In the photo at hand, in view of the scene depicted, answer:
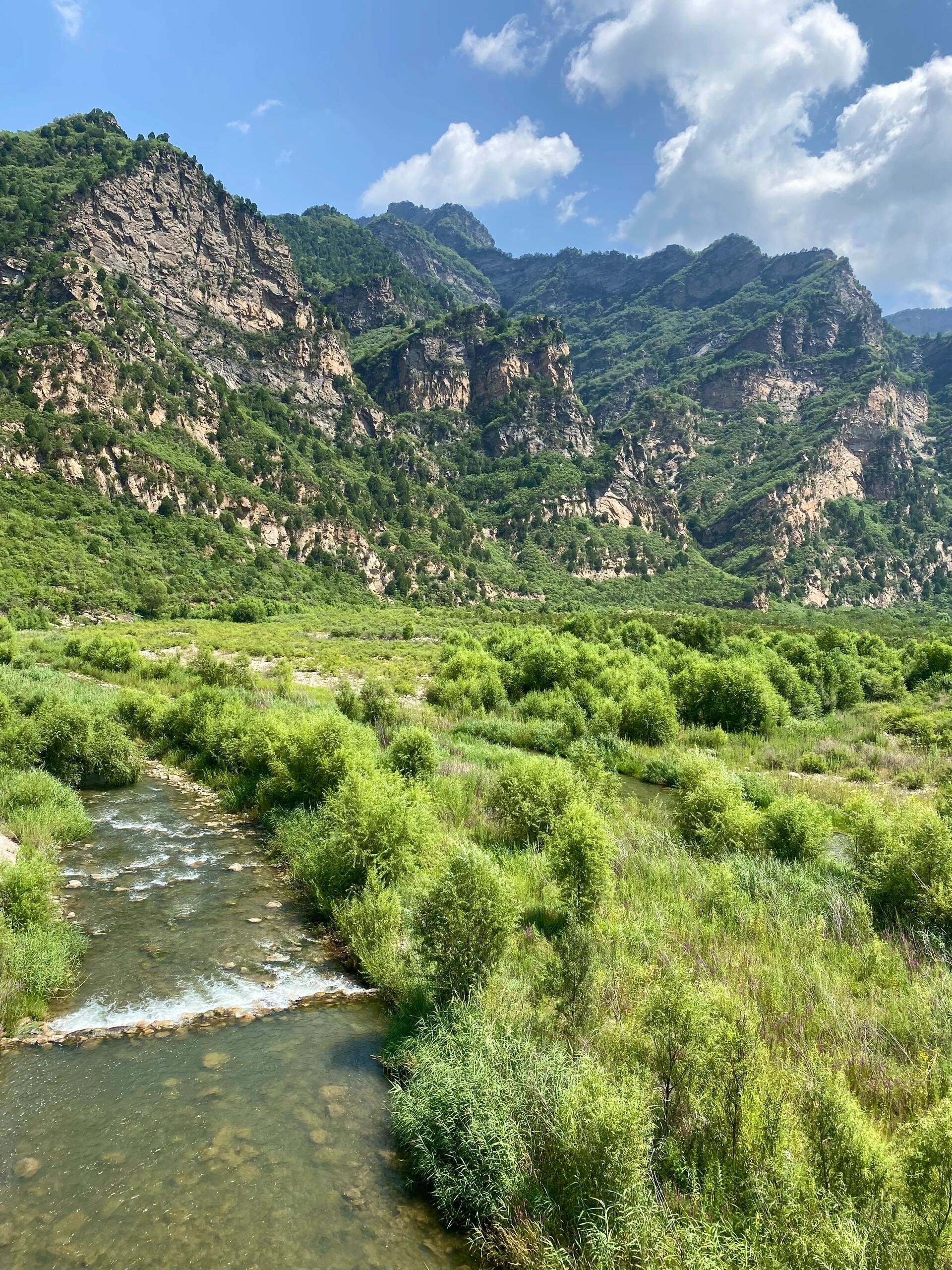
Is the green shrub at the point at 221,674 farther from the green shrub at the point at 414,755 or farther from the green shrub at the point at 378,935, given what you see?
the green shrub at the point at 378,935

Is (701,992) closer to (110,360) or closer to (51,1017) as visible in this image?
(51,1017)

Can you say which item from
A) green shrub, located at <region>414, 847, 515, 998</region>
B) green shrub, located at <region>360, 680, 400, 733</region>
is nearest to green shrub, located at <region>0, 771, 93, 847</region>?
green shrub, located at <region>414, 847, 515, 998</region>

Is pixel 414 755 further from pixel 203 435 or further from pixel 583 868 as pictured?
pixel 203 435

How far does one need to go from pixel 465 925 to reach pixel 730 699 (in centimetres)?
2301

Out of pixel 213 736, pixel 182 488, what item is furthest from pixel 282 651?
pixel 182 488

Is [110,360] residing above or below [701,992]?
above

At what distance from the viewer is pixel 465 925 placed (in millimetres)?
7840

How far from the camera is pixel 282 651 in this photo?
145 feet

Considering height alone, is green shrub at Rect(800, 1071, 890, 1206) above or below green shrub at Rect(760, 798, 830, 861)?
above

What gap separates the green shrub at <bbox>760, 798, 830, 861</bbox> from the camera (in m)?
12.6

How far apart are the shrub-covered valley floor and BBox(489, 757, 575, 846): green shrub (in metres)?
0.07

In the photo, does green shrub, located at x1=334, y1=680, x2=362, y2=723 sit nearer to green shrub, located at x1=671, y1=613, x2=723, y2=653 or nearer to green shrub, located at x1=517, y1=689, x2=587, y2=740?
green shrub, located at x1=517, y1=689, x2=587, y2=740

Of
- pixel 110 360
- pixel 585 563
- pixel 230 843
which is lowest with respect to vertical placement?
pixel 230 843

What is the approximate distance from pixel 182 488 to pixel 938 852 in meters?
106
